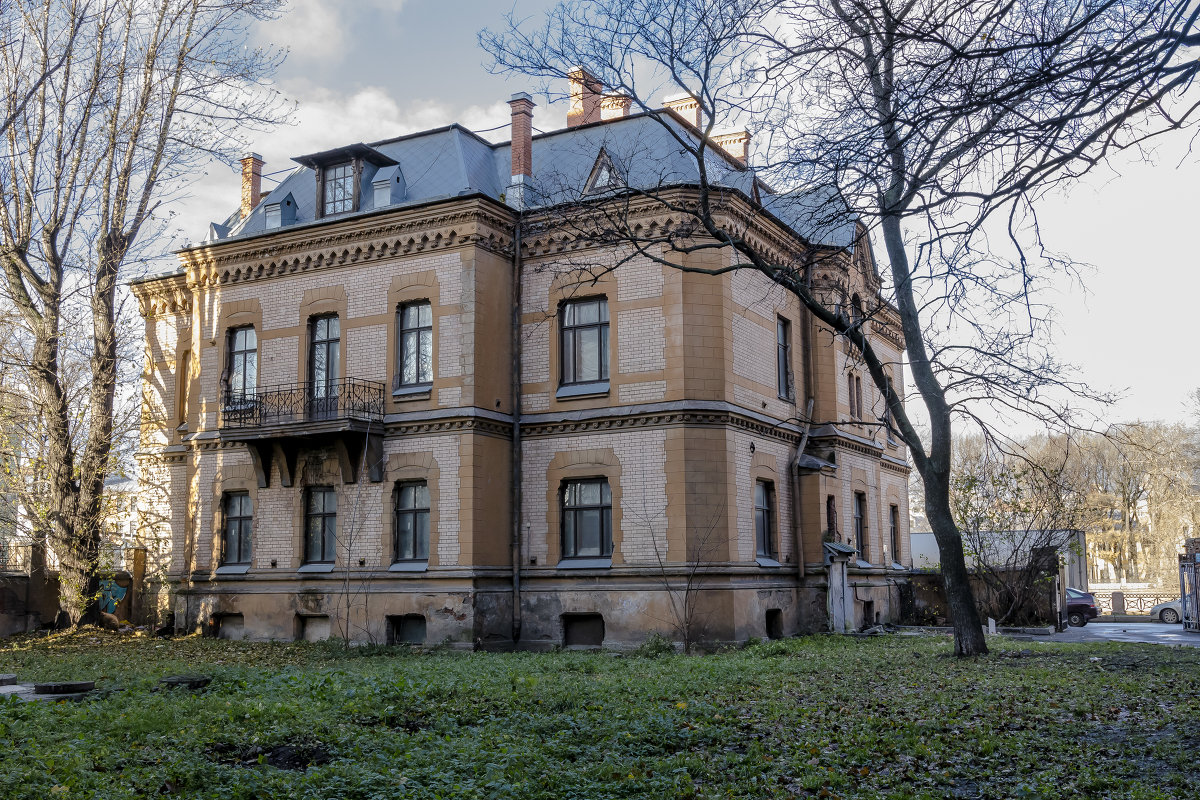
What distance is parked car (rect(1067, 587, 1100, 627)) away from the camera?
35094mm

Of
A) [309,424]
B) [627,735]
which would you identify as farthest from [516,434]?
[627,735]

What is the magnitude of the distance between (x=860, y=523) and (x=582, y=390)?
33.3 ft

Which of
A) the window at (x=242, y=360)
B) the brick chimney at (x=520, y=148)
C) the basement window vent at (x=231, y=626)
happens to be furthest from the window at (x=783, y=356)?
the basement window vent at (x=231, y=626)

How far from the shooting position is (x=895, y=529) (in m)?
32.7

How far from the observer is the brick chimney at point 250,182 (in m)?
27.7

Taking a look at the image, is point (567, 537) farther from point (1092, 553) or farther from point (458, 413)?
point (1092, 553)

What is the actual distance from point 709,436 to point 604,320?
363 centimetres

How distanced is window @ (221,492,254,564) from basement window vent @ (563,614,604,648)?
8.48m

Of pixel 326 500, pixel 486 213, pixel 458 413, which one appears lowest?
pixel 326 500

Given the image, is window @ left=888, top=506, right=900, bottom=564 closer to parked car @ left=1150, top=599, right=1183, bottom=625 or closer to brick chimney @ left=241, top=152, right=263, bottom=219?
parked car @ left=1150, top=599, right=1183, bottom=625

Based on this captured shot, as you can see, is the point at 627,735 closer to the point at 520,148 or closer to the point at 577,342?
the point at 577,342

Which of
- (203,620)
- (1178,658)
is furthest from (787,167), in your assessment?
(203,620)

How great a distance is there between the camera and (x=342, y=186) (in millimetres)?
24531

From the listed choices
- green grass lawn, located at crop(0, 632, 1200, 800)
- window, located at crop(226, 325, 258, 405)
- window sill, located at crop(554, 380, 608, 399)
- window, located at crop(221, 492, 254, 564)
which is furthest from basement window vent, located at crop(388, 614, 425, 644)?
green grass lawn, located at crop(0, 632, 1200, 800)
